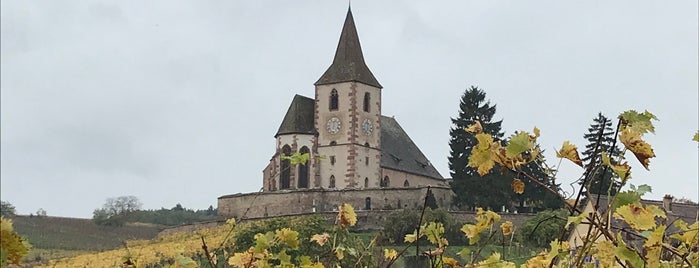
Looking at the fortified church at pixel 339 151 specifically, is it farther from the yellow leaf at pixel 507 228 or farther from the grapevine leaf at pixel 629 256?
the grapevine leaf at pixel 629 256

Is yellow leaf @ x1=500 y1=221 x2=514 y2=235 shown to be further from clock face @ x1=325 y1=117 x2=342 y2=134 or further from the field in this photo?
clock face @ x1=325 y1=117 x2=342 y2=134

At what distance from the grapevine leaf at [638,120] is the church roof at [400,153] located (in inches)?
2591

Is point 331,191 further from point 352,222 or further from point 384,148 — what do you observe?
point 352,222

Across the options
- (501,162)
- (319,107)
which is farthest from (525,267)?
(319,107)

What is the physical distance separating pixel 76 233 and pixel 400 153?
2066 centimetres

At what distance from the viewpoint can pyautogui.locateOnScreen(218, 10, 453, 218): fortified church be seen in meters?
62.7

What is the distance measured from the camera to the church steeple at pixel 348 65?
221ft

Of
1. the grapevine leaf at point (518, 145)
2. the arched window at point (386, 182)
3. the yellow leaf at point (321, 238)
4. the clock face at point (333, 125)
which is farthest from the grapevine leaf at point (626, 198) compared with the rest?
the arched window at point (386, 182)

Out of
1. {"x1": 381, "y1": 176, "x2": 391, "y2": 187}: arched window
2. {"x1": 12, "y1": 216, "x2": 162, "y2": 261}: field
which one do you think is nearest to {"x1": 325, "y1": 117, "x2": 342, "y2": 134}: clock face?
{"x1": 381, "y1": 176, "x2": 391, "y2": 187}: arched window

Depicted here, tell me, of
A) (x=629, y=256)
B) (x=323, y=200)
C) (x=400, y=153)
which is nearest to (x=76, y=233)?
(x=323, y=200)

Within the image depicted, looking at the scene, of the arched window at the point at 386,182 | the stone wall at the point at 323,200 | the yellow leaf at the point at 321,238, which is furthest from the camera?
the arched window at the point at 386,182

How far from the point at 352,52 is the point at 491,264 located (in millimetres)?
65321

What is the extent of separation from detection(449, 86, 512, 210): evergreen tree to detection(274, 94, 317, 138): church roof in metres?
8.08

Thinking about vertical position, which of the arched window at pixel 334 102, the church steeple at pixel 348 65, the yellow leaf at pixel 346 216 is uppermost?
the church steeple at pixel 348 65
